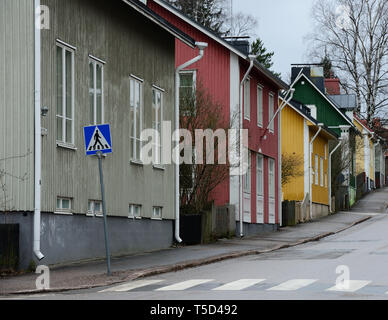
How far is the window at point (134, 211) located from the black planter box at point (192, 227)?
337cm

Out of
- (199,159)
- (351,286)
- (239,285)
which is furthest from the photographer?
(199,159)

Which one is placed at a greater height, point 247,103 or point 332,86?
point 332,86

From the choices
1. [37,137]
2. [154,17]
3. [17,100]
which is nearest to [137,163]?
[154,17]

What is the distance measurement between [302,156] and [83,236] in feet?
90.5

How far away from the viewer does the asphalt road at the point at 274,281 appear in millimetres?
13438

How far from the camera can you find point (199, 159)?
27.8 meters

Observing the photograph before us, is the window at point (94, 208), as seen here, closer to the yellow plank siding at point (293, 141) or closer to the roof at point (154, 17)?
the roof at point (154, 17)

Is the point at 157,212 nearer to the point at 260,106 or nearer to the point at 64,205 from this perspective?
the point at 64,205

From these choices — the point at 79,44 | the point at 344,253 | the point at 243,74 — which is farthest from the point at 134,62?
the point at 243,74

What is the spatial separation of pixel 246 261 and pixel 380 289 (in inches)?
293

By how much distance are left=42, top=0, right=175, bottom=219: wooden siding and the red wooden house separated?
529 centimetres

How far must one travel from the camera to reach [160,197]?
25.5m

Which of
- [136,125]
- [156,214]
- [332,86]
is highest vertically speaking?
[332,86]
